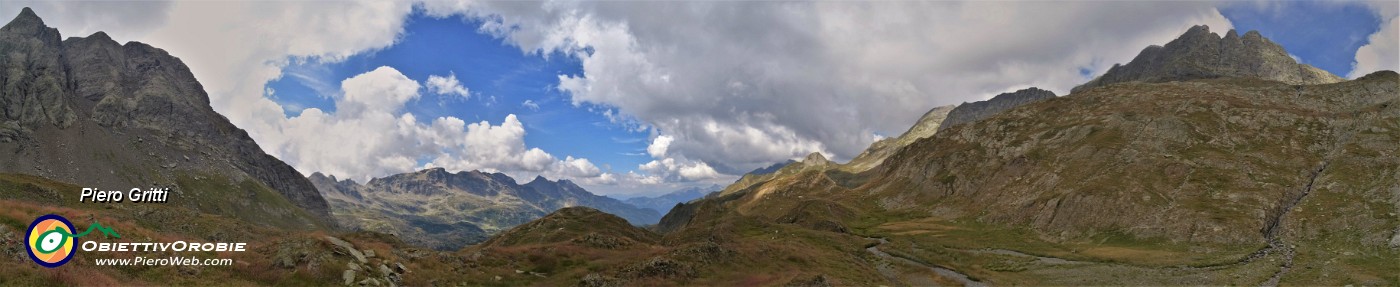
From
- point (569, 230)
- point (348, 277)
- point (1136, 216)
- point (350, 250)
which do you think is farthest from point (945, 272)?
point (569, 230)

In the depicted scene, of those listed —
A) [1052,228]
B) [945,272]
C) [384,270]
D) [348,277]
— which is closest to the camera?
[348,277]

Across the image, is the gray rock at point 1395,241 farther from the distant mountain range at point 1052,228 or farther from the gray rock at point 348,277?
the gray rock at point 348,277

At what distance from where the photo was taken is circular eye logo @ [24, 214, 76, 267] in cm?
2658

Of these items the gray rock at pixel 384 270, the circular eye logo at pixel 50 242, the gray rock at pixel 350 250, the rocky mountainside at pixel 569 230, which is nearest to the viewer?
the circular eye logo at pixel 50 242

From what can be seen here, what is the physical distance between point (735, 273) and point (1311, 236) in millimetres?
82325

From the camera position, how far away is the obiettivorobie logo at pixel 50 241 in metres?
26.6

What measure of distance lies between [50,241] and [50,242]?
0.17 ft

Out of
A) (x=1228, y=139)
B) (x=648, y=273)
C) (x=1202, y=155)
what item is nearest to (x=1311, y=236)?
(x=1202, y=155)

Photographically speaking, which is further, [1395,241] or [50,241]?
[1395,241]

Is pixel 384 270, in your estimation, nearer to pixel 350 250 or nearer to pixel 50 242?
pixel 350 250

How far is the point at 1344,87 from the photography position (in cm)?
15975

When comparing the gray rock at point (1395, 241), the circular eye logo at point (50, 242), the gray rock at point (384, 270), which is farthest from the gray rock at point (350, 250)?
the gray rock at point (1395, 241)

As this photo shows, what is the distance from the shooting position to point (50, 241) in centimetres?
2734

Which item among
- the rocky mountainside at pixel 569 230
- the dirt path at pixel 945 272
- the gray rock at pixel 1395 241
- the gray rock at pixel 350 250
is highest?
the rocky mountainside at pixel 569 230
